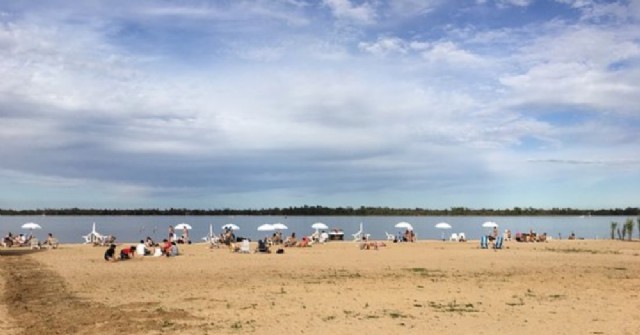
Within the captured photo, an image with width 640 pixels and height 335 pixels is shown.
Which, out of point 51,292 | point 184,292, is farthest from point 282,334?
point 51,292

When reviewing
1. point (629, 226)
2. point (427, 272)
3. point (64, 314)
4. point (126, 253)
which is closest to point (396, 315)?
point (64, 314)

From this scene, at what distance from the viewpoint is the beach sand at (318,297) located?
12.0 meters

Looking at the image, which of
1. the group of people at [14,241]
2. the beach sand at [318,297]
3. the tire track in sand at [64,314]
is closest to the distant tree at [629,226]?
the beach sand at [318,297]

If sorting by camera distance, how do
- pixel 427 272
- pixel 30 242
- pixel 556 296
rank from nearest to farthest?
1. pixel 556 296
2. pixel 427 272
3. pixel 30 242

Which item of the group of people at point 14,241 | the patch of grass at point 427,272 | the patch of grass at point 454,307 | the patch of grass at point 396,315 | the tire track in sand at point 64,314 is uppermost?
the patch of grass at point 454,307

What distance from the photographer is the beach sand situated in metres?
12.0

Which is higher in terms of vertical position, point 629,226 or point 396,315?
point 629,226

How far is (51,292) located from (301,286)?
7254 mm

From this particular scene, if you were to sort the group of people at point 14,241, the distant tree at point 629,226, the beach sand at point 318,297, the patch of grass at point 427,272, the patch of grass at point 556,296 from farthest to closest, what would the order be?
the distant tree at point 629,226
the group of people at point 14,241
the patch of grass at point 427,272
the patch of grass at point 556,296
the beach sand at point 318,297

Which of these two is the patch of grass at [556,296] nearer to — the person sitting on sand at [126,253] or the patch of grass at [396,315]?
the patch of grass at [396,315]

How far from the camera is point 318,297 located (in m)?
15.9

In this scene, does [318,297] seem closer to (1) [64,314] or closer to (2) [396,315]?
(2) [396,315]

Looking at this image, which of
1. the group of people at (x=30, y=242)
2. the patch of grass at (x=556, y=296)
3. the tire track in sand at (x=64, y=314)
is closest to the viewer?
the tire track in sand at (x=64, y=314)

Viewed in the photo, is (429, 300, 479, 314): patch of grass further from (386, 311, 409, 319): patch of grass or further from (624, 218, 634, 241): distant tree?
(624, 218, 634, 241): distant tree
